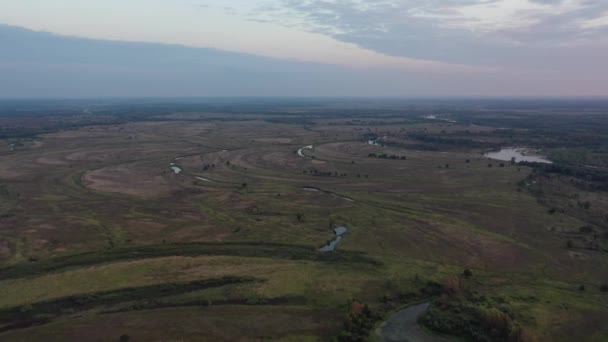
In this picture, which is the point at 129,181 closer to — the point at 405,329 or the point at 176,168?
the point at 176,168

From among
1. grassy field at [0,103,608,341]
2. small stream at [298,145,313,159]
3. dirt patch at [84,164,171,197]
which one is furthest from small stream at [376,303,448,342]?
small stream at [298,145,313,159]

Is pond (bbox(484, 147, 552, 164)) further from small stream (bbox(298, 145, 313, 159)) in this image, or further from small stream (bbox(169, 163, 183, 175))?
small stream (bbox(169, 163, 183, 175))

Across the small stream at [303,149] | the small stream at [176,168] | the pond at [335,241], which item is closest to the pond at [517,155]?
the small stream at [303,149]

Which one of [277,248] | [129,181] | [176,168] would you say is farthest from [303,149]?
[277,248]

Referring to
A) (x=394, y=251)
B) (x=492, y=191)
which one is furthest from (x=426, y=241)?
(x=492, y=191)

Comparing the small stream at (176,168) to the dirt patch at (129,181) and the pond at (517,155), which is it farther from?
the pond at (517,155)

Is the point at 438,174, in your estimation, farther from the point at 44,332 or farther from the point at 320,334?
the point at 44,332

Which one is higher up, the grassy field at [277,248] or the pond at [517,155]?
the pond at [517,155]
